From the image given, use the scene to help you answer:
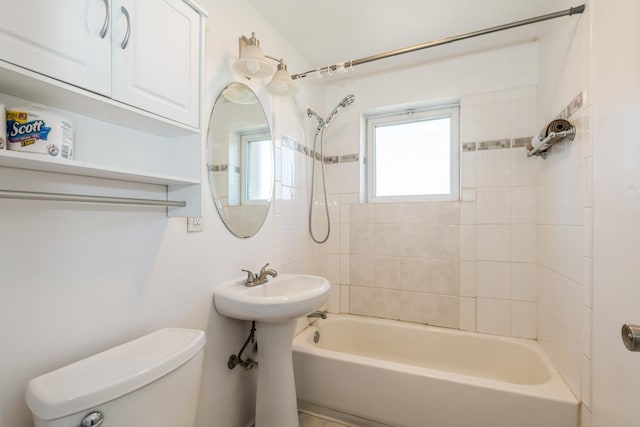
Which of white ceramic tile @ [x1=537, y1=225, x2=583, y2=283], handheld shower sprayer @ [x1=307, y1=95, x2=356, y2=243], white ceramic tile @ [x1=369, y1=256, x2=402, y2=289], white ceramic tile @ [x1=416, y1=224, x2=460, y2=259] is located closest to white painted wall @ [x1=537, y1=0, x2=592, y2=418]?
white ceramic tile @ [x1=537, y1=225, x2=583, y2=283]

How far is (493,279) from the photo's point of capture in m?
1.89

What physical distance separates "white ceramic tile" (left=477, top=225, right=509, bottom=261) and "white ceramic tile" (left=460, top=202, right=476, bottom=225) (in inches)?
2.6

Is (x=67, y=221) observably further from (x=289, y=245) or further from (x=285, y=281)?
(x=289, y=245)

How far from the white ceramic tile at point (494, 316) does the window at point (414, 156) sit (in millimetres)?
775

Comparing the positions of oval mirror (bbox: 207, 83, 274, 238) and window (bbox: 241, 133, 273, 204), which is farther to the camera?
window (bbox: 241, 133, 273, 204)

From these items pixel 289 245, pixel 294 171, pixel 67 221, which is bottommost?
pixel 289 245

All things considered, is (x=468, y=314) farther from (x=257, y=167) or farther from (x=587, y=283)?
(x=257, y=167)

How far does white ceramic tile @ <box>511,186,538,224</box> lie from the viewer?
1793 millimetres

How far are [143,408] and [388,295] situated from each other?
1.75 meters

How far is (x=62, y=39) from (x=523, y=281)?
7.91 feet

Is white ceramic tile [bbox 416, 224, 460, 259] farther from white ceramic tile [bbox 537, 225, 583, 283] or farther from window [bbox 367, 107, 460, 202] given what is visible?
white ceramic tile [bbox 537, 225, 583, 283]

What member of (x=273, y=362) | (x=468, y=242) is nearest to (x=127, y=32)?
(x=273, y=362)

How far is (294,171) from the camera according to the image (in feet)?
6.41

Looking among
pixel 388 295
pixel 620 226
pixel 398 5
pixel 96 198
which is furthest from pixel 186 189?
pixel 388 295
